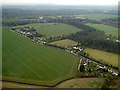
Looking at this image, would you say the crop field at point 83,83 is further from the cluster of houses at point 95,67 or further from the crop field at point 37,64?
the cluster of houses at point 95,67

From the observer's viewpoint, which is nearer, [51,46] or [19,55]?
[19,55]

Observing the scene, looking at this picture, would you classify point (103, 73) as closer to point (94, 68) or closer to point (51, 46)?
point (94, 68)

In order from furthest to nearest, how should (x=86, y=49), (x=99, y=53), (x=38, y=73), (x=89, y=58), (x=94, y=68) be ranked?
(x=86, y=49), (x=99, y=53), (x=89, y=58), (x=94, y=68), (x=38, y=73)

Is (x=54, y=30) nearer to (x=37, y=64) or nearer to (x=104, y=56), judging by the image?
(x=104, y=56)

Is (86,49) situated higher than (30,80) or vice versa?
(86,49)

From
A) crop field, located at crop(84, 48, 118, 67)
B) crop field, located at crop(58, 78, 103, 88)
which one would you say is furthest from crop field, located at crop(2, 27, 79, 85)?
crop field, located at crop(84, 48, 118, 67)

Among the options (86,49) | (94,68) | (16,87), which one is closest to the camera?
(16,87)

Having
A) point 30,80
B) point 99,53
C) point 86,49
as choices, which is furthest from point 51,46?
point 30,80
